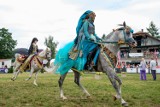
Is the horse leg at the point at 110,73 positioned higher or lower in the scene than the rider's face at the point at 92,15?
lower

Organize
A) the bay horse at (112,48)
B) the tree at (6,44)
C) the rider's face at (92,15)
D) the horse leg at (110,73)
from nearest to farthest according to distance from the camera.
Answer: the horse leg at (110,73) < the bay horse at (112,48) < the rider's face at (92,15) < the tree at (6,44)

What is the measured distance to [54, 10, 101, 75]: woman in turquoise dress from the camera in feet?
32.4

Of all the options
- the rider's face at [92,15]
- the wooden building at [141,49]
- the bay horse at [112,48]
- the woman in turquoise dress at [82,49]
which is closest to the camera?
the bay horse at [112,48]

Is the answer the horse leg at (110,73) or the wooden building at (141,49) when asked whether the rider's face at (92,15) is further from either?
the wooden building at (141,49)

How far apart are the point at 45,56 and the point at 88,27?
28.7 feet

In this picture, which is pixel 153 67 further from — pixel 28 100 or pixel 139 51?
pixel 139 51

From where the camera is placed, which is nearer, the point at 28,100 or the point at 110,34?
the point at 28,100

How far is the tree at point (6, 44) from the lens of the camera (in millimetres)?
108375

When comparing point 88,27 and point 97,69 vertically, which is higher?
point 88,27

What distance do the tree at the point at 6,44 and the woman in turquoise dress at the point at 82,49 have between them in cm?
10121

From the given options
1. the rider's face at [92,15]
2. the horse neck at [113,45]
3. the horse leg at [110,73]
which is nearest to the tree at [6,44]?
the rider's face at [92,15]

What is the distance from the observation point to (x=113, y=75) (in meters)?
9.36

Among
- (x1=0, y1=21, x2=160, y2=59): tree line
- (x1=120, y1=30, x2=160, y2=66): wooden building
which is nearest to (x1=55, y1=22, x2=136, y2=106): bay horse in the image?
(x1=120, y1=30, x2=160, y2=66): wooden building

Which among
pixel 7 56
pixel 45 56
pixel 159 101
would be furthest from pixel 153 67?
pixel 7 56
